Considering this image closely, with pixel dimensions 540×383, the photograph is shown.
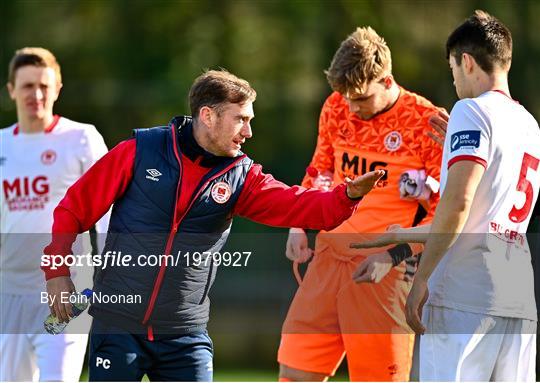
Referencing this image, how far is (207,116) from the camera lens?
4688 mm

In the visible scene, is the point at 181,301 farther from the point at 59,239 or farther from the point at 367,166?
the point at 367,166

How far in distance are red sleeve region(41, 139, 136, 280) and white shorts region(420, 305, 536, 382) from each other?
4.78ft

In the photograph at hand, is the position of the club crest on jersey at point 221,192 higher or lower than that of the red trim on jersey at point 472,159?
lower

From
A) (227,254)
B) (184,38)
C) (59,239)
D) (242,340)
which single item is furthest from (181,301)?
(184,38)

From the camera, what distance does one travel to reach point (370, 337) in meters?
5.48

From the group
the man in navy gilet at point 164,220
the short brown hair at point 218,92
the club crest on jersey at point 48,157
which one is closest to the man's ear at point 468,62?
the man in navy gilet at point 164,220

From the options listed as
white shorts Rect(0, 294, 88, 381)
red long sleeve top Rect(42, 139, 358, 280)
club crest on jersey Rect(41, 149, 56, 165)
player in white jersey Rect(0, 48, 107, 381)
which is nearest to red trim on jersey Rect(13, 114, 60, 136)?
player in white jersey Rect(0, 48, 107, 381)

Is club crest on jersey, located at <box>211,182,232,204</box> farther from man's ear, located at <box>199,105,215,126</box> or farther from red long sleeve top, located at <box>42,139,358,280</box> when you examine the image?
man's ear, located at <box>199,105,215,126</box>

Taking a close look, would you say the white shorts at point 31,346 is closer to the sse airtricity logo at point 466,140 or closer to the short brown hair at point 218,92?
the short brown hair at point 218,92

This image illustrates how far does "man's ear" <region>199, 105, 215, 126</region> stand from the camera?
15.4 feet

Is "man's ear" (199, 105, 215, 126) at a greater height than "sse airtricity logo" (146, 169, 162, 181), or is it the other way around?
"man's ear" (199, 105, 215, 126)

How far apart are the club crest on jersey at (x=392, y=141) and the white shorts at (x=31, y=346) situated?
1908 millimetres

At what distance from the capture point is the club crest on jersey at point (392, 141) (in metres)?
5.46

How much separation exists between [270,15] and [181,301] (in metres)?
14.7
